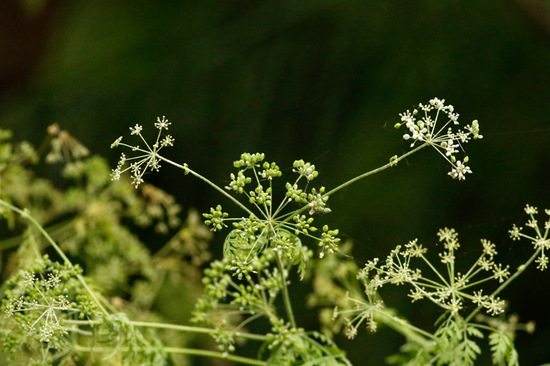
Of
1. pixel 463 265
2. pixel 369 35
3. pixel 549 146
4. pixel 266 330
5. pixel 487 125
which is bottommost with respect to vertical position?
pixel 266 330

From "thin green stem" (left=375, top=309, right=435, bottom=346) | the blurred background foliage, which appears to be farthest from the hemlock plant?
the blurred background foliage

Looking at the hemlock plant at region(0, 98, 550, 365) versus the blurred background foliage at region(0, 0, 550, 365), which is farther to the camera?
the blurred background foliage at region(0, 0, 550, 365)

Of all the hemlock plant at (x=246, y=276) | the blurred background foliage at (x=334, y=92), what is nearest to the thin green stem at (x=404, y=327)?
the hemlock plant at (x=246, y=276)

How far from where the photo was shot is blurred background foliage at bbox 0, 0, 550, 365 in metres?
1.86

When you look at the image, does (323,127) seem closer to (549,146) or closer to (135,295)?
(549,146)

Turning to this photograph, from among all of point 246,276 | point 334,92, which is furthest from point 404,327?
point 334,92

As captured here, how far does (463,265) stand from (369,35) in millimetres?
1031

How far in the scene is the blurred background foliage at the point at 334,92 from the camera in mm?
1864

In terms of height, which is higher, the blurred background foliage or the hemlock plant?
the blurred background foliage

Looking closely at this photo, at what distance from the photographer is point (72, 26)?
295 cm

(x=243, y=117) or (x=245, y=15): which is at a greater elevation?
(x=245, y=15)

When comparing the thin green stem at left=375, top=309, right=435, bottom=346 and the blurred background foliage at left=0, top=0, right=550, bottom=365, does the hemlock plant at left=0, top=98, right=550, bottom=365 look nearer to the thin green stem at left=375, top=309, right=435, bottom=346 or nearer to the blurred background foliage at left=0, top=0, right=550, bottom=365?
the thin green stem at left=375, top=309, right=435, bottom=346

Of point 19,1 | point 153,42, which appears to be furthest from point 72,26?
point 153,42

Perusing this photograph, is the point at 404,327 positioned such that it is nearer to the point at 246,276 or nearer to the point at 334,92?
the point at 246,276
